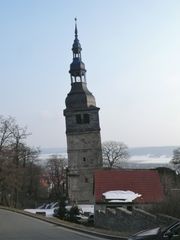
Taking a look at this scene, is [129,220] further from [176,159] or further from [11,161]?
[176,159]

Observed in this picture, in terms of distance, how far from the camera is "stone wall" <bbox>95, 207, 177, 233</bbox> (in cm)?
2515

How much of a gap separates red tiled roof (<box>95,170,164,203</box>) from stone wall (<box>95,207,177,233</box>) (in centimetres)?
1375

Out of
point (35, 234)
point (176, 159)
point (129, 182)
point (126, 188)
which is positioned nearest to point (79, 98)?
point (176, 159)

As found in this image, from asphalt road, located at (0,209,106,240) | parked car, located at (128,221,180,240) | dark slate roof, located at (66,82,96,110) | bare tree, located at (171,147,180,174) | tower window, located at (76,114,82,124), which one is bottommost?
asphalt road, located at (0,209,106,240)

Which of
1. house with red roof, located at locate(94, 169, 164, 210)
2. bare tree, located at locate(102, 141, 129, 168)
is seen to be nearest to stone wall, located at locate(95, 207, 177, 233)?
house with red roof, located at locate(94, 169, 164, 210)

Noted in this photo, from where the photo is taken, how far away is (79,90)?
274ft

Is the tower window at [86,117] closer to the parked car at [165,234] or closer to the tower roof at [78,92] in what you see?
the tower roof at [78,92]

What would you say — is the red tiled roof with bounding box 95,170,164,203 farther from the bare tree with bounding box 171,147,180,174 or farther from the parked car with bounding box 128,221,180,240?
the parked car with bounding box 128,221,180,240

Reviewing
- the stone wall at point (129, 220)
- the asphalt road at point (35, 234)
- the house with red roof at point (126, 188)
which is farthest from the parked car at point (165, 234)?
the house with red roof at point (126, 188)

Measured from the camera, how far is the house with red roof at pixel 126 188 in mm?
52250

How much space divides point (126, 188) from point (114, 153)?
58.0 metres

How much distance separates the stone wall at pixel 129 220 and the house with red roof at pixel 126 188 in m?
11.5

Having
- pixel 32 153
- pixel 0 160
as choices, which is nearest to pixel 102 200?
pixel 0 160

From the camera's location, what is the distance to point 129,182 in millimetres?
56094
